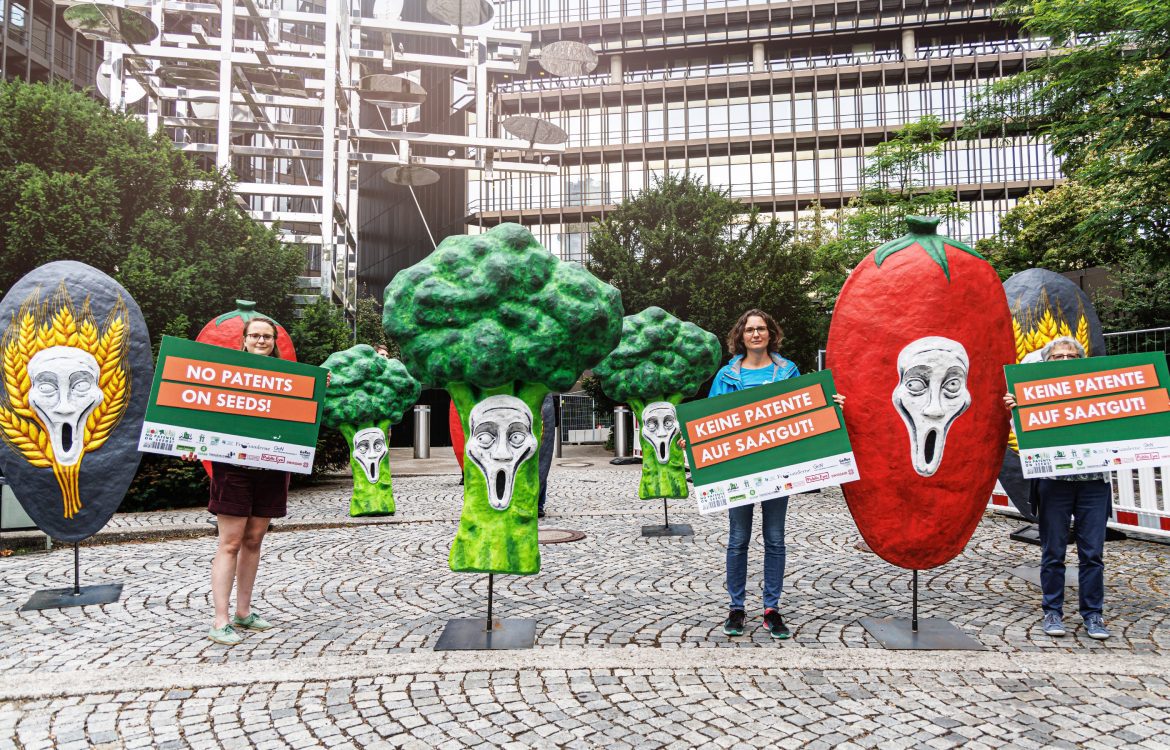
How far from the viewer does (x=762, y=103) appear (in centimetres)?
3256

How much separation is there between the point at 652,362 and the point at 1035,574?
3.99m

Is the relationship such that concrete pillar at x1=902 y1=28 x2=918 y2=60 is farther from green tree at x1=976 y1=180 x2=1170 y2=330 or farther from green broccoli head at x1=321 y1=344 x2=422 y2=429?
green broccoli head at x1=321 y1=344 x2=422 y2=429

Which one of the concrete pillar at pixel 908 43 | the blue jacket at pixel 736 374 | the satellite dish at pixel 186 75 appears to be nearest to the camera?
the blue jacket at pixel 736 374

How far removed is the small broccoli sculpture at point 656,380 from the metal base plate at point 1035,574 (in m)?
3.20

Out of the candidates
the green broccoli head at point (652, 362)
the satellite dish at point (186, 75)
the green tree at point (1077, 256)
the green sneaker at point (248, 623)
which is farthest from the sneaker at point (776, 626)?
the satellite dish at point (186, 75)

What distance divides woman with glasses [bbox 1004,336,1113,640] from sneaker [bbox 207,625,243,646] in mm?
4393

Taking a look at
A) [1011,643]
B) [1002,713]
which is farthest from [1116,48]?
[1002,713]

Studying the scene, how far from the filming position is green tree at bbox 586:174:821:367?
18.3m

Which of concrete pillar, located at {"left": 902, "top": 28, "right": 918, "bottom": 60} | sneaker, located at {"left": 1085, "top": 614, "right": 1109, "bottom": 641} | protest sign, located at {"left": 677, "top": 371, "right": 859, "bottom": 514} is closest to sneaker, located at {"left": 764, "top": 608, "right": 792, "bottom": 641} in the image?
protest sign, located at {"left": 677, "top": 371, "right": 859, "bottom": 514}

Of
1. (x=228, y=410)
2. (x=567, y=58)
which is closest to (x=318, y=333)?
(x=228, y=410)

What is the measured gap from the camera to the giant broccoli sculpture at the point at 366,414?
8.29m

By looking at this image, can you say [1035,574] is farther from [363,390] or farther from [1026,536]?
[363,390]

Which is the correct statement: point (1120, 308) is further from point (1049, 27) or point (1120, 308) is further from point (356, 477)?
point (356, 477)

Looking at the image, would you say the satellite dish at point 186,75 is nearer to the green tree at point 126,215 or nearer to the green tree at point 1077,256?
the green tree at point 126,215
